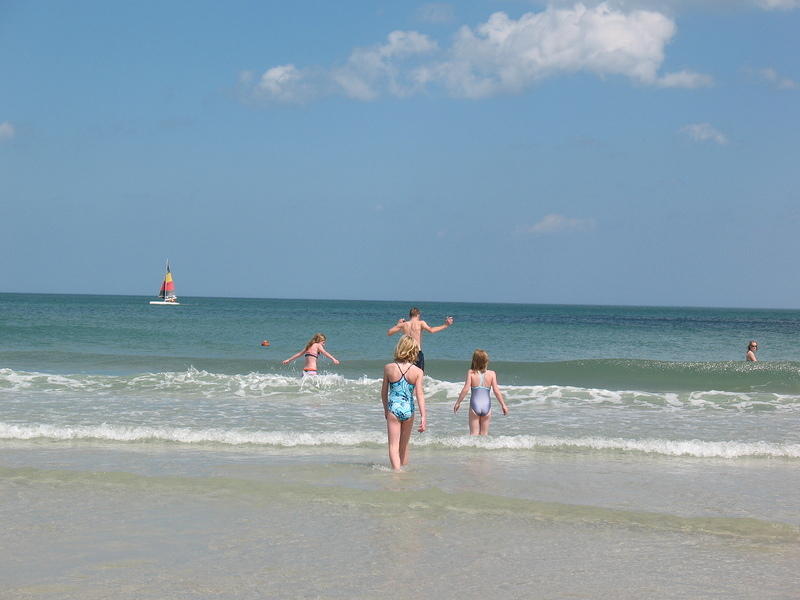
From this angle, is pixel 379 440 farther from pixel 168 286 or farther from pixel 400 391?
pixel 168 286

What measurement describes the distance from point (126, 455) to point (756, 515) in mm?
7054

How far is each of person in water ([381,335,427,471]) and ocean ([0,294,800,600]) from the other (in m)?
0.41

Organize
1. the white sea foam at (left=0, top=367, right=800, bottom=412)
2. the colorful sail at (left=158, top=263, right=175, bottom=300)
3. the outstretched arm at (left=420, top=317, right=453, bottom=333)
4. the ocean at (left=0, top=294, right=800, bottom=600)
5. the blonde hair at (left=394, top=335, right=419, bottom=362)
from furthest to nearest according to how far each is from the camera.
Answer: the colorful sail at (left=158, top=263, right=175, bottom=300) < the white sea foam at (left=0, top=367, right=800, bottom=412) < the outstretched arm at (left=420, top=317, right=453, bottom=333) < the blonde hair at (left=394, top=335, right=419, bottom=362) < the ocean at (left=0, top=294, right=800, bottom=600)

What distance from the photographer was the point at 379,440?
416 inches

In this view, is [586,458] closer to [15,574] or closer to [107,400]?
[15,574]

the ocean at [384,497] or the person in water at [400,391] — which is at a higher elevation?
the person in water at [400,391]

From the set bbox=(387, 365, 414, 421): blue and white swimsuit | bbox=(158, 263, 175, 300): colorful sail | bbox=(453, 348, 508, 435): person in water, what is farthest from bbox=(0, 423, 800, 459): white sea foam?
bbox=(158, 263, 175, 300): colorful sail

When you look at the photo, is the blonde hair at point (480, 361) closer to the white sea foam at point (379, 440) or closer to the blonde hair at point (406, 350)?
the white sea foam at point (379, 440)

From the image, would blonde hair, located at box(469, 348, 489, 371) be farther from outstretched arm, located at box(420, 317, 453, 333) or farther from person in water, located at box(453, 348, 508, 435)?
outstretched arm, located at box(420, 317, 453, 333)

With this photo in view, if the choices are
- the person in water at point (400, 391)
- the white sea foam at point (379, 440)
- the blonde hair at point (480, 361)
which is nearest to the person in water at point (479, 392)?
the blonde hair at point (480, 361)

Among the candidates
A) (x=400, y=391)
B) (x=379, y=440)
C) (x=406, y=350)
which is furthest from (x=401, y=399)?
(x=379, y=440)

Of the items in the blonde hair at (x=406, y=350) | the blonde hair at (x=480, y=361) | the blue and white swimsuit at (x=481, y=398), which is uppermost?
the blonde hair at (x=406, y=350)

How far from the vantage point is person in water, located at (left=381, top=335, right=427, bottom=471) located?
336 inches

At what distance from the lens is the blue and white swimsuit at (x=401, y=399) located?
8555 mm
